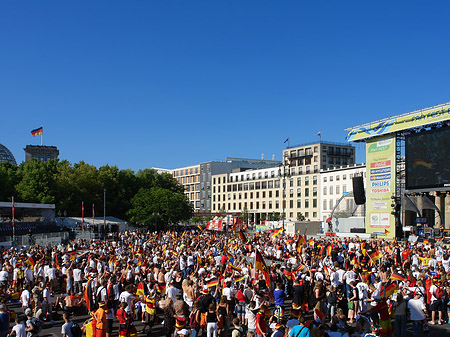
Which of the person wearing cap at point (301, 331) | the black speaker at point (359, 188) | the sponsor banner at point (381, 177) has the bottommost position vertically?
the person wearing cap at point (301, 331)

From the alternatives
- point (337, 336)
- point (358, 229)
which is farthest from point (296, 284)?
point (358, 229)

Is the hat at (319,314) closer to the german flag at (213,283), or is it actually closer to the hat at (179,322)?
the hat at (179,322)

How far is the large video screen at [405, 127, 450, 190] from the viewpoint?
39500mm

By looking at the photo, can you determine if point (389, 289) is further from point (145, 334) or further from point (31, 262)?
point (31, 262)

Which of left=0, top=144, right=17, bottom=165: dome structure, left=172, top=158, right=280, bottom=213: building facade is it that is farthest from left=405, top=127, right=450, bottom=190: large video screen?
left=0, top=144, right=17, bottom=165: dome structure

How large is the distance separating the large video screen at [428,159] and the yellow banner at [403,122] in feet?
3.58

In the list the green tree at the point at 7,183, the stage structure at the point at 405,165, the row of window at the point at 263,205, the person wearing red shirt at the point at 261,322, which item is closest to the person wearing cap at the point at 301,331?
the person wearing red shirt at the point at 261,322

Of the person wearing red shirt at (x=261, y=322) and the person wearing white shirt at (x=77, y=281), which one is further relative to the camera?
the person wearing white shirt at (x=77, y=281)

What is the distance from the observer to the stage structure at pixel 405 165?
1576 inches

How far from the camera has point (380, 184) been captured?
47.0 metres

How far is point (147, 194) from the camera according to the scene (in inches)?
2633

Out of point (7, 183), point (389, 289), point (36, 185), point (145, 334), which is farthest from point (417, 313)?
point (7, 183)

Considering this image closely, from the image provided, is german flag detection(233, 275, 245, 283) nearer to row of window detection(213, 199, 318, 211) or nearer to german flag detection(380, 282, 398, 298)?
german flag detection(380, 282, 398, 298)

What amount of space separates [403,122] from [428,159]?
15.4 feet
